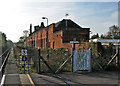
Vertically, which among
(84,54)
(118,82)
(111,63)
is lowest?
(118,82)

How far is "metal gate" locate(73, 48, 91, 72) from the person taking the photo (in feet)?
32.1

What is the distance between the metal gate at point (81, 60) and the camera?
32.1 ft

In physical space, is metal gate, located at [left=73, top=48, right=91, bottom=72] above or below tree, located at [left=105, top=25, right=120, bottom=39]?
below

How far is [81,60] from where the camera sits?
9.83 metres

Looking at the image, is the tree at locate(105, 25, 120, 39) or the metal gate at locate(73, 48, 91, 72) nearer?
the metal gate at locate(73, 48, 91, 72)

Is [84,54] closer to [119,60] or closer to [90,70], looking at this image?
[90,70]

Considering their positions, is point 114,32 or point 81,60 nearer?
point 81,60

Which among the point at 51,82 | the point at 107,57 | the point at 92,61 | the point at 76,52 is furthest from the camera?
the point at 107,57

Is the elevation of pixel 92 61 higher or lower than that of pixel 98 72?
higher

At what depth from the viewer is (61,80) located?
26.1ft

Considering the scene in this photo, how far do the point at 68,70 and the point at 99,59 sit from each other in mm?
2532

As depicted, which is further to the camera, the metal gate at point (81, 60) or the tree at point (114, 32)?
the tree at point (114, 32)

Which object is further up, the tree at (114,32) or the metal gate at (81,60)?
the tree at (114,32)

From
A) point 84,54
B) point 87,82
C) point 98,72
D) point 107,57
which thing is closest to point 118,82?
point 87,82
